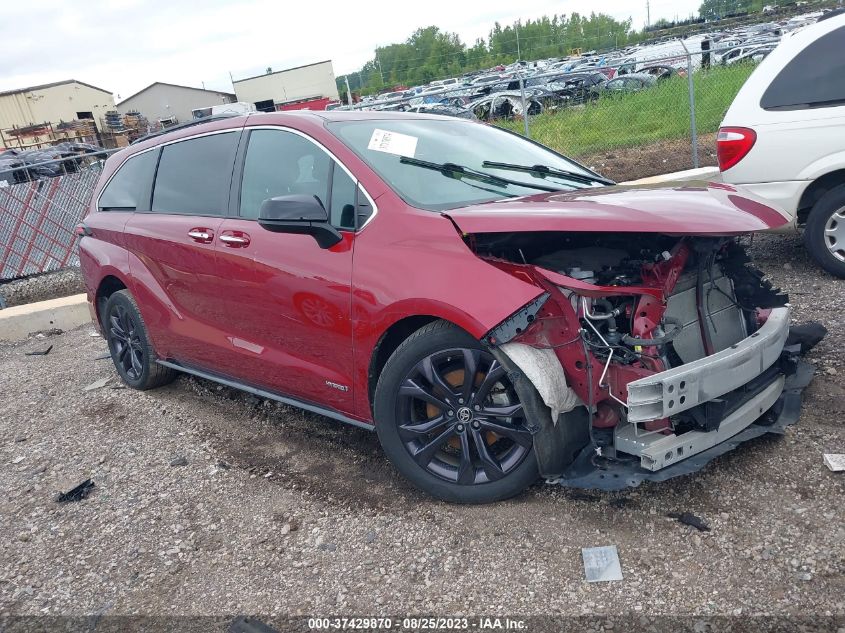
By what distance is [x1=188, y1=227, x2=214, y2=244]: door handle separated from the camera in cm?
386

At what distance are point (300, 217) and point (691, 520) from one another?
2118 mm

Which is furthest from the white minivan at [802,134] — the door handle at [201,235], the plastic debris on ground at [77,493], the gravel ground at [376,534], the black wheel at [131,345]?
the plastic debris on ground at [77,493]

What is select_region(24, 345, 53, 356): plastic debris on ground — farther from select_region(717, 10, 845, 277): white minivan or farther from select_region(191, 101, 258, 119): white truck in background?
select_region(717, 10, 845, 277): white minivan

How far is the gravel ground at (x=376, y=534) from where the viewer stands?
2471 mm

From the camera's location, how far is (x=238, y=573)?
2.83 metres

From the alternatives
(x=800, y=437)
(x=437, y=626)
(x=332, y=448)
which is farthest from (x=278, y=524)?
(x=800, y=437)

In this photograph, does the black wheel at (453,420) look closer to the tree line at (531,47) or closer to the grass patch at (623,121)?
the grass patch at (623,121)

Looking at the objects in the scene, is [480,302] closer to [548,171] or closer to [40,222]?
[548,171]

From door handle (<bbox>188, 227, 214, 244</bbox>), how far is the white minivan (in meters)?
3.96

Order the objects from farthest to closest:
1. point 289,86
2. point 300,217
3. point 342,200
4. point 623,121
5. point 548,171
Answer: point 289,86 < point 623,121 < point 548,171 < point 342,200 < point 300,217

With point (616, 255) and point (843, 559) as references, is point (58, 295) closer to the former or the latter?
point (616, 255)

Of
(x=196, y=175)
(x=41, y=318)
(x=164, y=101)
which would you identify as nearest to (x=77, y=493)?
(x=196, y=175)

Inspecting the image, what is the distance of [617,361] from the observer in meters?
2.69

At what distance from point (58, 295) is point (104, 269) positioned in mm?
5709
